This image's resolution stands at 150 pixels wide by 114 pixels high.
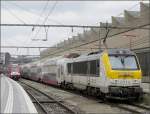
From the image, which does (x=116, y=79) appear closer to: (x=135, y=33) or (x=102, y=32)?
(x=135, y=33)

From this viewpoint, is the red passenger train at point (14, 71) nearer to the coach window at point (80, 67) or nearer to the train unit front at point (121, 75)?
the coach window at point (80, 67)

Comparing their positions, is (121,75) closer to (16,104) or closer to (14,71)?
(16,104)

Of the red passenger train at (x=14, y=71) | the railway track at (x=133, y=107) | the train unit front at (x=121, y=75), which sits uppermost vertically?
the red passenger train at (x=14, y=71)

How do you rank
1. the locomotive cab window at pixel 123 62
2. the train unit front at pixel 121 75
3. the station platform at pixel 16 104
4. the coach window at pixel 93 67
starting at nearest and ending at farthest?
the station platform at pixel 16 104 → the train unit front at pixel 121 75 → the locomotive cab window at pixel 123 62 → the coach window at pixel 93 67

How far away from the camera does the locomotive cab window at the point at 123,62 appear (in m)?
21.7

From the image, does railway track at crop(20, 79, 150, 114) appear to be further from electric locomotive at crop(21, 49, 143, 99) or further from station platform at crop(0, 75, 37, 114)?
station platform at crop(0, 75, 37, 114)

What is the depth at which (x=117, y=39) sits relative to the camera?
53.0 meters

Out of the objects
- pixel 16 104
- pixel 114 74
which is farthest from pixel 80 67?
pixel 16 104

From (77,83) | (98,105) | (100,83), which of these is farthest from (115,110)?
(77,83)

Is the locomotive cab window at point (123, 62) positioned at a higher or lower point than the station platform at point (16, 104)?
higher

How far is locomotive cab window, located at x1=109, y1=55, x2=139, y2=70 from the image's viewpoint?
2167 cm

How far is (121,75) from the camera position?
21219mm

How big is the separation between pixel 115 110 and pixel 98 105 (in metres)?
2.48

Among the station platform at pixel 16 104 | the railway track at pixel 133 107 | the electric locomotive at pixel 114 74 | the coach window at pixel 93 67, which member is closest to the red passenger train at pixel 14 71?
the station platform at pixel 16 104
